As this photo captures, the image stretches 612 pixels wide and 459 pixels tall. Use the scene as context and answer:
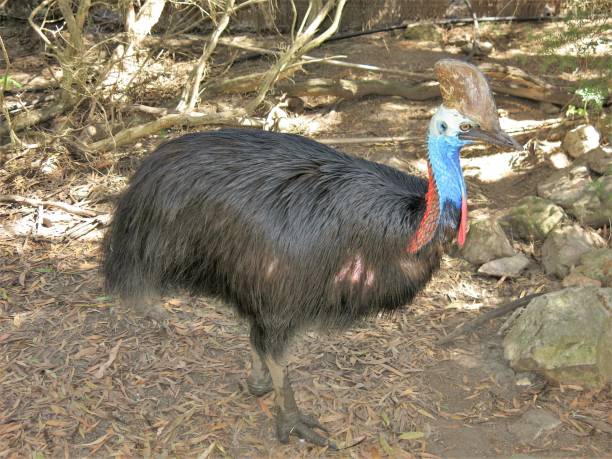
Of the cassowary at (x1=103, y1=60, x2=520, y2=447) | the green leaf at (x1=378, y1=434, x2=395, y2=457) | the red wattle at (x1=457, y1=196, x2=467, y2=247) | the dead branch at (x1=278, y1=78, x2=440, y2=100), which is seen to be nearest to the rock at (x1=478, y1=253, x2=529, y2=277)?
the green leaf at (x1=378, y1=434, x2=395, y2=457)

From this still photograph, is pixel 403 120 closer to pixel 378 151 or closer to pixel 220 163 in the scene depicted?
pixel 378 151

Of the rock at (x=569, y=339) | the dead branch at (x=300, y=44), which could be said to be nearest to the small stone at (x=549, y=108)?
the dead branch at (x=300, y=44)

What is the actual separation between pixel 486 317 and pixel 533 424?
648mm

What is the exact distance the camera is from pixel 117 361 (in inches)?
126

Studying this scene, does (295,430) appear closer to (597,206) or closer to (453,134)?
(453,134)

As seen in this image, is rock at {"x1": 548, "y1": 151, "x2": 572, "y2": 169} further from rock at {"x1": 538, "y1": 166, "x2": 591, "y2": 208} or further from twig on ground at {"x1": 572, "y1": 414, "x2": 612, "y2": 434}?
twig on ground at {"x1": 572, "y1": 414, "x2": 612, "y2": 434}

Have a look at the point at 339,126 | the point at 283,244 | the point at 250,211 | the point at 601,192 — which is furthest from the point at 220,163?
the point at 339,126

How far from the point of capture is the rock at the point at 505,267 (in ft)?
12.3

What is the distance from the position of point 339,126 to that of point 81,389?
2964 millimetres

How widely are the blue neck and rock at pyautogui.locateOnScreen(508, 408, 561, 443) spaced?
Result: 1117 mm

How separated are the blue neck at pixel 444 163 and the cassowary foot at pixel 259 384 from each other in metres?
1.22

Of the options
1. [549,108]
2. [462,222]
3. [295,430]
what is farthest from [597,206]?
[295,430]

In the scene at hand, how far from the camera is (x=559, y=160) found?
464 centimetres

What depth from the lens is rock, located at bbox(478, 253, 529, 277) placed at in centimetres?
374
